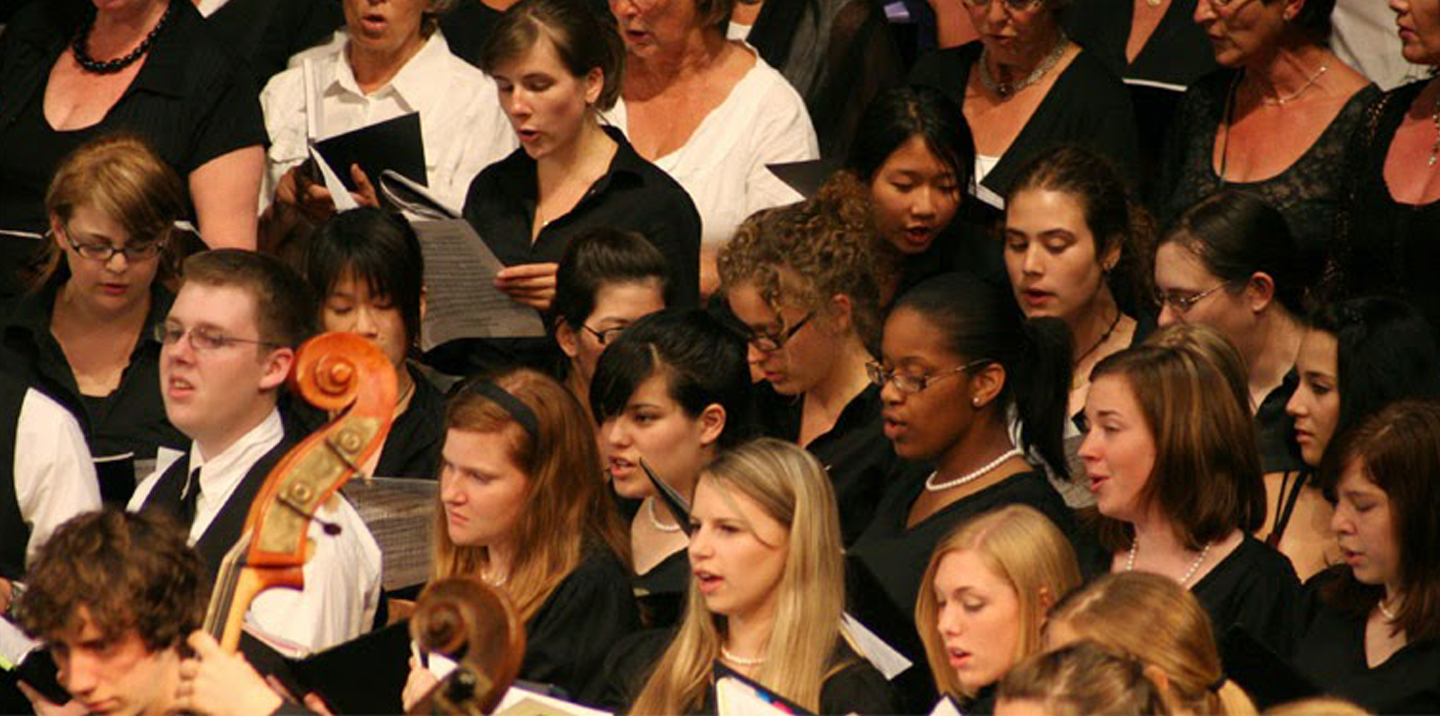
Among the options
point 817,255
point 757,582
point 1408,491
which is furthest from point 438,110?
point 1408,491

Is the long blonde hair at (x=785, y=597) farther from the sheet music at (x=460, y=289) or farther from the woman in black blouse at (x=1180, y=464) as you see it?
the sheet music at (x=460, y=289)

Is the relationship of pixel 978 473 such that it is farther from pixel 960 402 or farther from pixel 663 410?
pixel 663 410

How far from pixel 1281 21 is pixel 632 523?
1.78 meters

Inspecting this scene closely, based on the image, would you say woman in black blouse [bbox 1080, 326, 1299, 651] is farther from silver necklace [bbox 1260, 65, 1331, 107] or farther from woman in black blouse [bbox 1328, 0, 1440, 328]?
silver necklace [bbox 1260, 65, 1331, 107]

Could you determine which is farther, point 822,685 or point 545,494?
point 545,494

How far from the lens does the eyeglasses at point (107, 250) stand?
210 inches

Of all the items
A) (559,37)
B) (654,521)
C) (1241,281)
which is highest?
(559,37)

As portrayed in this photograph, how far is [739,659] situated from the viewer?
13.8 feet

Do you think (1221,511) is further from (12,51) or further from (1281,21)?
(12,51)

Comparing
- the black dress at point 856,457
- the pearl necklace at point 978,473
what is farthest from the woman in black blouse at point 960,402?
the black dress at point 856,457

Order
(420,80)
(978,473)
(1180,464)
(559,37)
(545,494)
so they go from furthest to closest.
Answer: (420,80) → (559,37) → (978,473) → (545,494) → (1180,464)

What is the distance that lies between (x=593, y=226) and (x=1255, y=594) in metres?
1.91

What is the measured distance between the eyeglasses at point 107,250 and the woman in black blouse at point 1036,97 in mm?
1814

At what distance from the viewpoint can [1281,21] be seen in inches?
213
